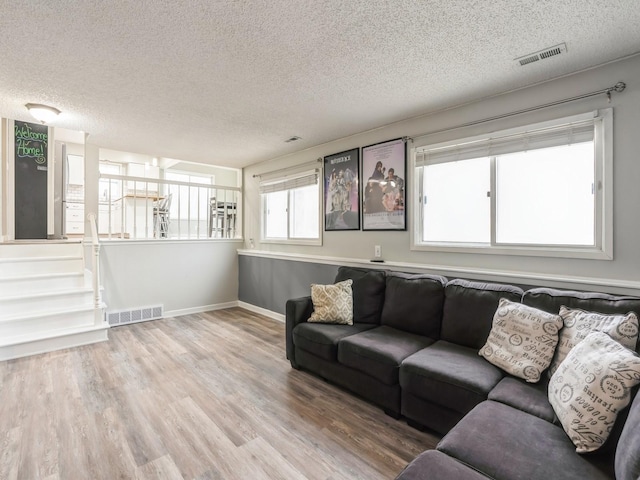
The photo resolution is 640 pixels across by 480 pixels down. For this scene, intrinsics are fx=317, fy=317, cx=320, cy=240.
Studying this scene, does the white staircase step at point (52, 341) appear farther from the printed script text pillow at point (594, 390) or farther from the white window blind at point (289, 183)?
the printed script text pillow at point (594, 390)

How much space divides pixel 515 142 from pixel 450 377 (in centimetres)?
187

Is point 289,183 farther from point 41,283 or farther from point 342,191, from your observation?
point 41,283

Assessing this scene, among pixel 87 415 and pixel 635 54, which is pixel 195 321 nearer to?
pixel 87 415

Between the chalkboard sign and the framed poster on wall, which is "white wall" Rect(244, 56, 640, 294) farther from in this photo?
the chalkboard sign

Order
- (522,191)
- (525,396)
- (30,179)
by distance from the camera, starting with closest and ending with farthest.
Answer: (525,396) < (522,191) < (30,179)

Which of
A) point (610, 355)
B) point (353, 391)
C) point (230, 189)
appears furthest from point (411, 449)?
point (230, 189)

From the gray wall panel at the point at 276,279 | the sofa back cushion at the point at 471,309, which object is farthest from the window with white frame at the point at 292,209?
the sofa back cushion at the point at 471,309

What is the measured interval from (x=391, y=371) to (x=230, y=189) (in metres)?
4.32

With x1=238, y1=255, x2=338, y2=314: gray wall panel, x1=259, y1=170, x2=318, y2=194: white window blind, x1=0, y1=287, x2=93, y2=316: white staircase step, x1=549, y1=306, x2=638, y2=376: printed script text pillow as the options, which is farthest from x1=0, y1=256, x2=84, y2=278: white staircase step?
x1=549, y1=306, x2=638, y2=376: printed script text pillow

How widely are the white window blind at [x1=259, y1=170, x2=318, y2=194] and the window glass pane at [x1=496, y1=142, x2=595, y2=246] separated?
2.22 m

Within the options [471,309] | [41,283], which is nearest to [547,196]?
[471,309]

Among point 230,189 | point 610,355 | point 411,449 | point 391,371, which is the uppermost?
point 230,189

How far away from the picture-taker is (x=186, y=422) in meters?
2.12

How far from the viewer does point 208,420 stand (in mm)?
2143
